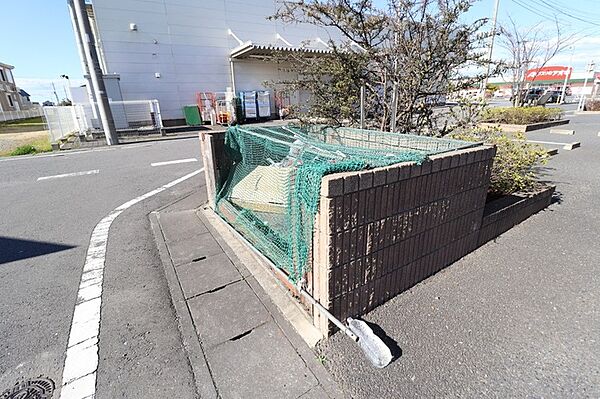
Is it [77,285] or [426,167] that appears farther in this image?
[77,285]

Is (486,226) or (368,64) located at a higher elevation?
(368,64)

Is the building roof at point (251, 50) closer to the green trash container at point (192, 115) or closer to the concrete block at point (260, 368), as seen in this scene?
the green trash container at point (192, 115)

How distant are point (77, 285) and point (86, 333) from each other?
778 millimetres

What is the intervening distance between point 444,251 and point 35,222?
538 cm

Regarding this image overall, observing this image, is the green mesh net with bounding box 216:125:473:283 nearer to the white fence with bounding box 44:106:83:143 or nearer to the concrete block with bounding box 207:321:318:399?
the concrete block with bounding box 207:321:318:399

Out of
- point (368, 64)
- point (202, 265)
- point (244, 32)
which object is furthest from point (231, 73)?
point (202, 265)

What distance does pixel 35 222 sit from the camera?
4141 mm

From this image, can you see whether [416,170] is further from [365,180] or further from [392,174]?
[365,180]

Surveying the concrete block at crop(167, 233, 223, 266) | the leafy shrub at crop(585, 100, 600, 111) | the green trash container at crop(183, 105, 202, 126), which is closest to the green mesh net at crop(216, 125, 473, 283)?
the concrete block at crop(167, 233, 223, 266)

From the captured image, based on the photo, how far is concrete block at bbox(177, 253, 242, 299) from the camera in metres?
2.46

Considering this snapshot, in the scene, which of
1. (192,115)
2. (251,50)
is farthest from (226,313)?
(251,50)

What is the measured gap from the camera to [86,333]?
2049mm

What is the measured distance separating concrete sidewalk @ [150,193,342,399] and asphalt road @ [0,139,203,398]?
0.11 metres

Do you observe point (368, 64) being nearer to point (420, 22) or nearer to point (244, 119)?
point (420, 22)
